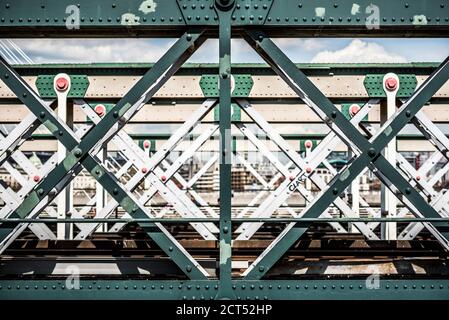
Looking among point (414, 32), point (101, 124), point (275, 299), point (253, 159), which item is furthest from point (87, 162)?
point (253, 159)

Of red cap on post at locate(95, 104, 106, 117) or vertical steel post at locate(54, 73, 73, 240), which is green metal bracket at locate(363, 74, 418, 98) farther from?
vertical steel post at locate(54, 73, 73, 240)

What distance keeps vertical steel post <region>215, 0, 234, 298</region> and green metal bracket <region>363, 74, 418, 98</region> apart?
5.64 m

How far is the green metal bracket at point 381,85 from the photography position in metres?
9.52

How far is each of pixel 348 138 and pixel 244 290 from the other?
1.50 m

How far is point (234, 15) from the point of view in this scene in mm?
4680

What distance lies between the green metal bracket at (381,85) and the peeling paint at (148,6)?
19.4ft

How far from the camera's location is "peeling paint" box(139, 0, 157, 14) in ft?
15.5

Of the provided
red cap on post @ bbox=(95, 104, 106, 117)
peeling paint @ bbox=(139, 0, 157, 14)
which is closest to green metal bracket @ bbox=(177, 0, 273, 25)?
peeling paint @ bbox=(139, 0, 157, 14)

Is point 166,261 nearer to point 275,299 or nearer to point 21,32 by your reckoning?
point 275,299

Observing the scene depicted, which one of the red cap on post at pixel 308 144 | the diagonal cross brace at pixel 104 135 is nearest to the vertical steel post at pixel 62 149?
the diagonal cross brace at pixel 104 135

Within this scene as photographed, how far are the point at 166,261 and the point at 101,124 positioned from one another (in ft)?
4.60

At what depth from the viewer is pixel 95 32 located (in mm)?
4828

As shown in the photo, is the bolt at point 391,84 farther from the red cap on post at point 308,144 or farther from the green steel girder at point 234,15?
the red cap on post at point 308,144

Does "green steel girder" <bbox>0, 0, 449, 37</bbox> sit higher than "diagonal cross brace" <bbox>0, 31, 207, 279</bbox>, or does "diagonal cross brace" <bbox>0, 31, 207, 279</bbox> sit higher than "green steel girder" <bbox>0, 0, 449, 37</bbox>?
"green steel girder" <bbox>0, 0, 449, 37</bbox>
